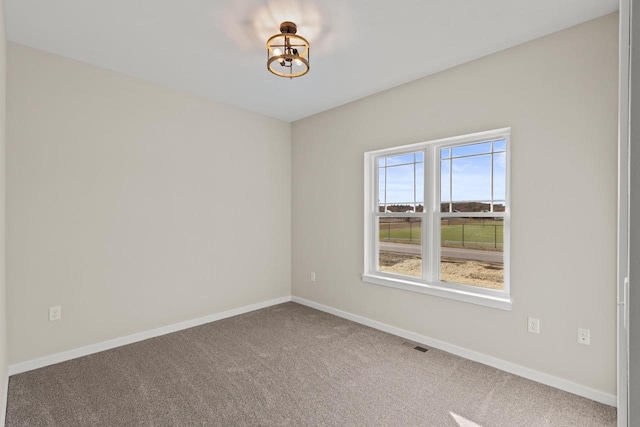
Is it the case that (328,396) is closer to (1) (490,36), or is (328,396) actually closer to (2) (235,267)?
(2) (235,267)

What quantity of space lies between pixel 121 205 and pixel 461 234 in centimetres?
331

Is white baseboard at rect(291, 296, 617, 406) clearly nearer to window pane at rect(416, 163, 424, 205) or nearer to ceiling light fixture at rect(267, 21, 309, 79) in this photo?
window pane at rect(416, 163, 424, 205)

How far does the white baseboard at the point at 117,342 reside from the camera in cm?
276

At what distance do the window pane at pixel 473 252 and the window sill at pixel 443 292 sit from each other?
0.15m

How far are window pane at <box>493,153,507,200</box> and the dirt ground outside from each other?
62 centimetres

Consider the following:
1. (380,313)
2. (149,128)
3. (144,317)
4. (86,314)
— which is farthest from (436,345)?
(149,128)

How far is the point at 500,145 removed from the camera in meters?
2.95

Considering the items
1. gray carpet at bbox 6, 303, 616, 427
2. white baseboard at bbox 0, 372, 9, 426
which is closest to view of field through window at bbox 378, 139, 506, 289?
gray carpet at bbox 6, 303, 616, 427

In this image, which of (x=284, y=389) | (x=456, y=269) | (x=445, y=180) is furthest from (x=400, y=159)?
(x=284, y=389)

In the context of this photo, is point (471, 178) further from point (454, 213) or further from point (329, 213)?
point (329, 213)

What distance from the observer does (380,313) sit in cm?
371

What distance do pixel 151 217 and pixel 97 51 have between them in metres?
1.56

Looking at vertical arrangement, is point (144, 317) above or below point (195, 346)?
above

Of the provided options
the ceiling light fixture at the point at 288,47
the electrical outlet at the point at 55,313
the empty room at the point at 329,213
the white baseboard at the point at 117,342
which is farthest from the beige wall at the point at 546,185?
the electrical outlet at the point at 55,313
